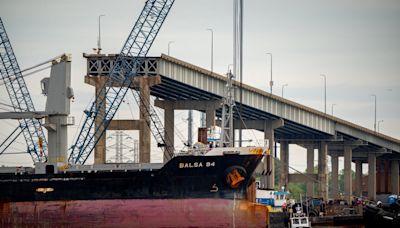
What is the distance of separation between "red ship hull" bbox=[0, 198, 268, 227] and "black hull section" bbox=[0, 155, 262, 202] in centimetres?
53

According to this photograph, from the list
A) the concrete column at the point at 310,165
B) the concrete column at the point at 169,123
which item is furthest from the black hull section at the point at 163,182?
the concrete column at the point at 310,165

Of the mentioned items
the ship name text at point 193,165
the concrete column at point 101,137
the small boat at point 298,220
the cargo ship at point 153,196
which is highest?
the concrete column at point 101,137

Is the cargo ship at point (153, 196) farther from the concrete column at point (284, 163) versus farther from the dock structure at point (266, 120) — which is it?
the concrete column at point (284, 163)

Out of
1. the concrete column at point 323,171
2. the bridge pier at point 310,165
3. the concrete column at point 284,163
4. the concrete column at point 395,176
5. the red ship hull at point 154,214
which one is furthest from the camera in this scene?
the concrete column at point 395,176

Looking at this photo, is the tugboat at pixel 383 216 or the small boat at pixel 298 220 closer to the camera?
the tugboat at pixel 383 216

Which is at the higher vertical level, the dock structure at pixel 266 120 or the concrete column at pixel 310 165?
the dock structure at pixel 266 120

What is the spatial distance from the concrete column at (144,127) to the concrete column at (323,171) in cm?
4424

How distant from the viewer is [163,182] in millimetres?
88625

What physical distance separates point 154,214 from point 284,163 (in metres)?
86.1

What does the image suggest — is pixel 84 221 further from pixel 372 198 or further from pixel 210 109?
pixel 372 198

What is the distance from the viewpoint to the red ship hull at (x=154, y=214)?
287 feet

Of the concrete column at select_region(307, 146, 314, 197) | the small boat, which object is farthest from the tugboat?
the concrete column at select_region(307, 146, 314, 197)

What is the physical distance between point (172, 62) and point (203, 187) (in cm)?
4142

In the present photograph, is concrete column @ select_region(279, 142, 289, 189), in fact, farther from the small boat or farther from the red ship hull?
the red ship hull
